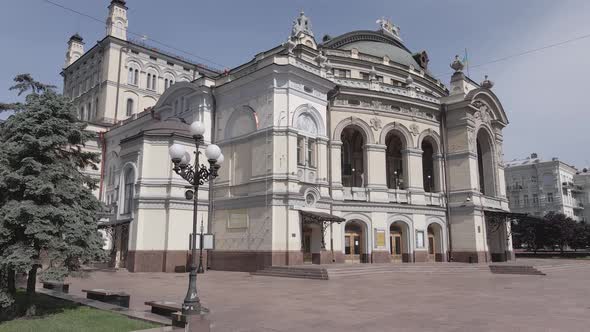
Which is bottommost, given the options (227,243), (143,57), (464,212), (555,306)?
(555,306)

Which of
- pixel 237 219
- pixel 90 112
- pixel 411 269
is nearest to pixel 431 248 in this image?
pixel 411 269

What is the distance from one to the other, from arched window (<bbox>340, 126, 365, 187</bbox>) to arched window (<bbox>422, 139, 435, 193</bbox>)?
212 inches

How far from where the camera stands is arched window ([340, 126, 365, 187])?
35.5 m

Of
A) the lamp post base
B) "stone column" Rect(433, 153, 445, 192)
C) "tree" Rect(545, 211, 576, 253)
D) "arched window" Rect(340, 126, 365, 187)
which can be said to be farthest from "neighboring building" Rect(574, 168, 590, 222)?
the lamp post base

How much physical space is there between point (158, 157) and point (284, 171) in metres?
9.01

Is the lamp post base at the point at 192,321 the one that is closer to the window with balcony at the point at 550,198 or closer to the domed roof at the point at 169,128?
the domed roof at the point at 169,128

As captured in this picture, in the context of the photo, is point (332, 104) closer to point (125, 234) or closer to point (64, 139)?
point (125, 234)

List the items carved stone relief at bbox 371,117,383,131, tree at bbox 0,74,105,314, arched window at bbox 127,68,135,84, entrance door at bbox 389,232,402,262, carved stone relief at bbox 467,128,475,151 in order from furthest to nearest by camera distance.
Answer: arched window at bbox 127,68,135,84 < carved stone relief at bbox 467,128,475,151 < carved stone relief at bbox 371,117,383,131 < entrance door at bbox 389,232,402,262 < tree at bbox 0,74,105,314

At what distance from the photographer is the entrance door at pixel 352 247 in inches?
1227

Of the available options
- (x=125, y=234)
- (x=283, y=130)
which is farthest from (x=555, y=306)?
(x=125, y=234)

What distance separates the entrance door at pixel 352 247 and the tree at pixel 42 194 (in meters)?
20.9

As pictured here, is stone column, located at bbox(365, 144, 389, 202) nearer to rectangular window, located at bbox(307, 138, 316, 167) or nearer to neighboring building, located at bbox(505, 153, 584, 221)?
rectangular window, located at bbox(307, 138, 316, 167)

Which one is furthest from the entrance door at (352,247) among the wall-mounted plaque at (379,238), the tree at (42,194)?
the tree at (42,194)

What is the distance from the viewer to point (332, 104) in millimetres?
31969
